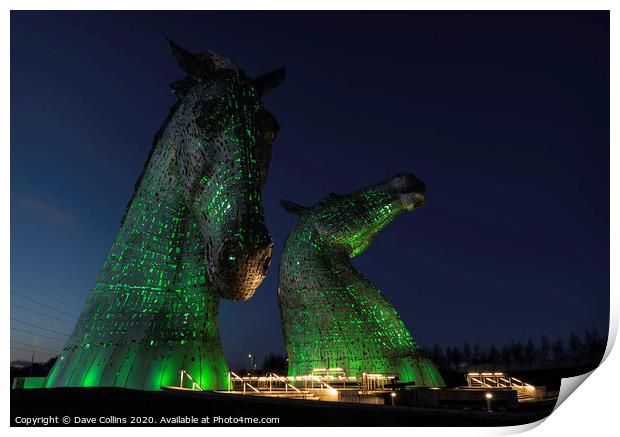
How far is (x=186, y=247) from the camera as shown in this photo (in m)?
6.46

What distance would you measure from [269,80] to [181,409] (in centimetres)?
424

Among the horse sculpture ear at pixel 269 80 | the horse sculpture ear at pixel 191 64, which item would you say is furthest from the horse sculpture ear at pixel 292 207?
the horse sculpture ear at pixel 191 64

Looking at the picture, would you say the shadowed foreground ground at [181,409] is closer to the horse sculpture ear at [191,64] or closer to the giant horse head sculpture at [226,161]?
the giant horse head sculpture at [226,161]

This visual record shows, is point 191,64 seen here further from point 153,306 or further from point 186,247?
point 153,306

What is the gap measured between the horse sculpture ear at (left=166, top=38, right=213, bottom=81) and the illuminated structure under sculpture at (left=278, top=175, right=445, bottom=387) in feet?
23.4

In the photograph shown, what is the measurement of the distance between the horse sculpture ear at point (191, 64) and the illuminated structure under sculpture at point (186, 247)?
1cm

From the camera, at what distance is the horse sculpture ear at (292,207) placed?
1368 cm

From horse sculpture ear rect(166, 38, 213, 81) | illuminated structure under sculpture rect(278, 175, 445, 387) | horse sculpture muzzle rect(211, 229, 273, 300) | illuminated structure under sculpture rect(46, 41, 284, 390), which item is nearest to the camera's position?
horse sculpture muzzle rect(211, 229, 273, 300)

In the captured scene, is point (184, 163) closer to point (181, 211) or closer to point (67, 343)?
point (181, 211)

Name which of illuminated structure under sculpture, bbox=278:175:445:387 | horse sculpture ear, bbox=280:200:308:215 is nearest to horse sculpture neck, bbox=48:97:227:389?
illuminated structure under sculpture, bbox=278:175:445:387

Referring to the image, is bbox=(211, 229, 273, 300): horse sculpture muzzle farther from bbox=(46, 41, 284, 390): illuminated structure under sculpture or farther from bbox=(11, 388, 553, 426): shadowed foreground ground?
bbox=(11, 388, 553, 426): shadowed foreground ground

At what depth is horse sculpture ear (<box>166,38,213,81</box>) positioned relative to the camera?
19.3ft

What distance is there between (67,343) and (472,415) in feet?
15.5

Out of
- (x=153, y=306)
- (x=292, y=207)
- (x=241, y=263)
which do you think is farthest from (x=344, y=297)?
(x=241, y=263)
